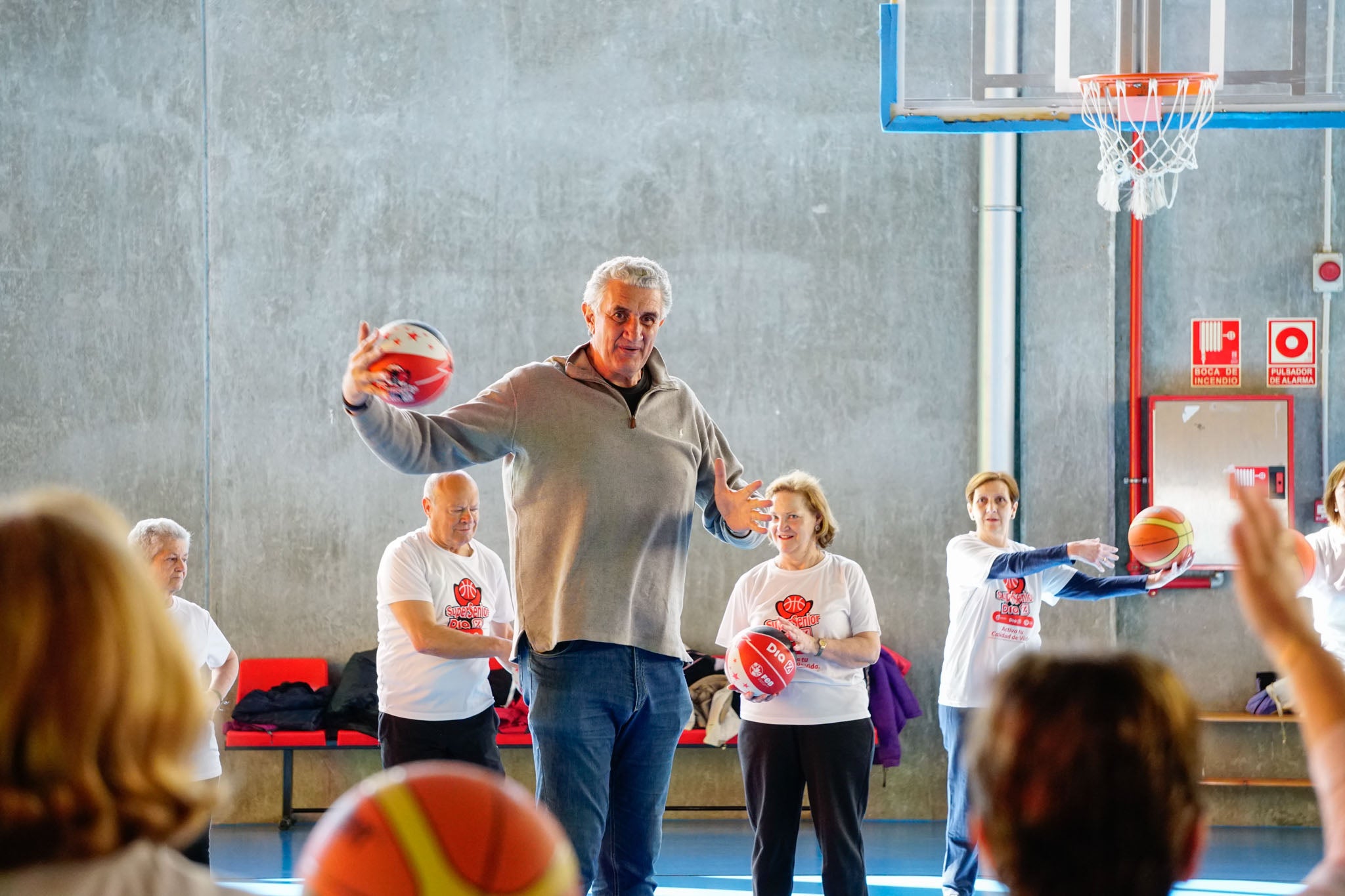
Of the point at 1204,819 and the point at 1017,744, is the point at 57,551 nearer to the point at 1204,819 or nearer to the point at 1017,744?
the point at 1017,744

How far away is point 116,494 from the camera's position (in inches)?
319

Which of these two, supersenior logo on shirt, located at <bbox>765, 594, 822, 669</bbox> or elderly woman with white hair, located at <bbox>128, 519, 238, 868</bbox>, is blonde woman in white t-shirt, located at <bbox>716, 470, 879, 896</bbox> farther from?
elderly woman with white hair, located at <bbox>128, 519, 238, 868</bbox>

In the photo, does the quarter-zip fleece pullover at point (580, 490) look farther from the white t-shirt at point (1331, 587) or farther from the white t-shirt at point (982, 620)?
the white t-shirt at point (1331, 587)

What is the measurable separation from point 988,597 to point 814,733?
1131 millimetres

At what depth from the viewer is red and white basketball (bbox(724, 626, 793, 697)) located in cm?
480

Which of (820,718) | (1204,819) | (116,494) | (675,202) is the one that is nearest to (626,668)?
(820,718)

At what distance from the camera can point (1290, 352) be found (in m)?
7.83

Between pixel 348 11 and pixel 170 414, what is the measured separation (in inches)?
102

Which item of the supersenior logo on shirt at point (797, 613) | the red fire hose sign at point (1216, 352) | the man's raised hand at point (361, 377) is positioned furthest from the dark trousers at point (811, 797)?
the red fire hose sign at point (1216, 352)

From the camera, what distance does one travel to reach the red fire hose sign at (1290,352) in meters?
7.82

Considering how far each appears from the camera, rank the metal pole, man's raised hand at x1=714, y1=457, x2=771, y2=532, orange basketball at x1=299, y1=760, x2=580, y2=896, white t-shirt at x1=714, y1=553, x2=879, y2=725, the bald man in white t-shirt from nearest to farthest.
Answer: orange basketball at x1=299, y1=760, x2=580, y2=896 < man's raised hand at x1=714, y1=457, x2=771, y2=532 < white t-shirt at x1=714, y1=553, x2=879, y2=725 < the bald man in white t-shirt < the metal pole

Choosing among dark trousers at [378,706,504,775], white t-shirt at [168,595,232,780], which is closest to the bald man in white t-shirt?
dark trousers at [378,706,504,775]

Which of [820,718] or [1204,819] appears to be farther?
[820,718]

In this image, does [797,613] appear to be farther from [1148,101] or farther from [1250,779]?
[1250,779]
